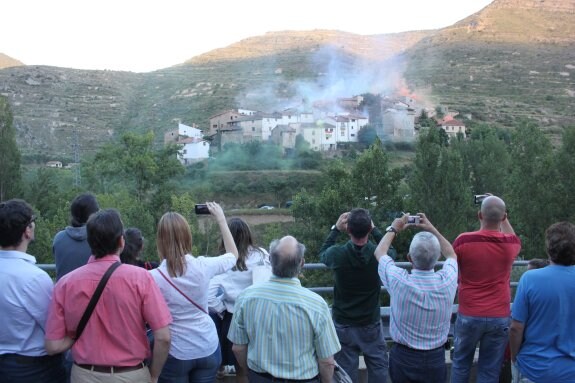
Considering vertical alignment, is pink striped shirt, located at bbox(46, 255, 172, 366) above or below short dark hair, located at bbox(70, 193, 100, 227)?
below

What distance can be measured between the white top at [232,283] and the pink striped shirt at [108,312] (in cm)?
107

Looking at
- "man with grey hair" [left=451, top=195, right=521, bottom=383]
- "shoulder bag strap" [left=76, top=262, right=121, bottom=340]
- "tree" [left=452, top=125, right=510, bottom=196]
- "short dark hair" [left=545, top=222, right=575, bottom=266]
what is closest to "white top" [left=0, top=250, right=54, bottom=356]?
"shoulder bag strap" [left=76, top=262, right=121, bottom=340]

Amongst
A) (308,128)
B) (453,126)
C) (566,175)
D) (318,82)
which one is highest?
(318,82)

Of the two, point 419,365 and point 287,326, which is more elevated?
point 287,326

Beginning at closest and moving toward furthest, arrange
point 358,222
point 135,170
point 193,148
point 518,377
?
point 518,377 → point 358,222 → point 135,170 → point 193,148

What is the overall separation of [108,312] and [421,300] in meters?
1.86

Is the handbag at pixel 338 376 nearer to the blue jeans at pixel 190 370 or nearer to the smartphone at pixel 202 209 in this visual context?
the blue jeans at pixel 190 370

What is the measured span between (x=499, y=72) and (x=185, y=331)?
119 metres

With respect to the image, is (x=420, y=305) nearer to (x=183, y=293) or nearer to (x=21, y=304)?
(x=183, y=293)

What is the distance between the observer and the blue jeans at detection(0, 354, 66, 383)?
2.96 m

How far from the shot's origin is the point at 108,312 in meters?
2.83

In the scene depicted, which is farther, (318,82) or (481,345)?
(318,82)

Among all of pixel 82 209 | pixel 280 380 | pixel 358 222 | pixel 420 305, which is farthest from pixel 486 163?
pixel 280 380

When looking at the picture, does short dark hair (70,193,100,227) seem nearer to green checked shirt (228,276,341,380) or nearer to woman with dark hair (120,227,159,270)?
woman with dark hair (120,227,159,270)
